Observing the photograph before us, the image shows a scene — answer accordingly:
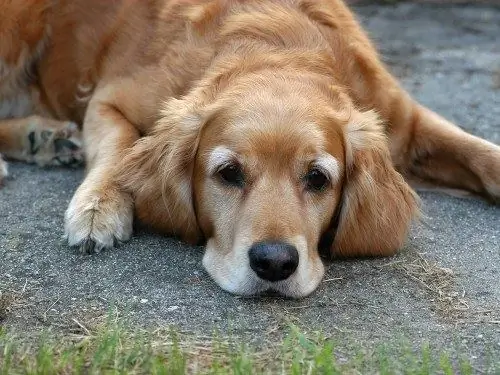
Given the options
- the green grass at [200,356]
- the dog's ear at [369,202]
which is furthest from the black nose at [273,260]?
the dog's ear at [369,202]

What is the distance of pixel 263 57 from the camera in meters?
4.36

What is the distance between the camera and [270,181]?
3777mm

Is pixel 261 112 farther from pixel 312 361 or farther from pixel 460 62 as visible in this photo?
pixel 460 62

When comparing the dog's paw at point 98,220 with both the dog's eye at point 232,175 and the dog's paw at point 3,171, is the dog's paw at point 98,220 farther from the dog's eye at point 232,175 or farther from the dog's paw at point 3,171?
the dog's paw at point 3,171

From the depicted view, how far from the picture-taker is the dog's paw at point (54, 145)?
5.33 metres

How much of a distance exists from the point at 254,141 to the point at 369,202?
26.0 inches

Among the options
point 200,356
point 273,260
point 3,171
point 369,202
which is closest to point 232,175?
point 273,260

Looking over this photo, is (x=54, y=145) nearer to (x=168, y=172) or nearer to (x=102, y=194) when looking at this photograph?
(x=102, y=194)

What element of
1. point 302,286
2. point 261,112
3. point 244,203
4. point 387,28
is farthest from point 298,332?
point 387,28

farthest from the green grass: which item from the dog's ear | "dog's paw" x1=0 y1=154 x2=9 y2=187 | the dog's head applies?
"dog's paw" x1=0 y1=154 x2=9 y2=187

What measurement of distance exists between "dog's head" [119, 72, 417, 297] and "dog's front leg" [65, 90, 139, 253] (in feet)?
0.34

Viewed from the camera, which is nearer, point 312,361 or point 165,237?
point 312,361

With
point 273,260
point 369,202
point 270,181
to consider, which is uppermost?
point 270,181

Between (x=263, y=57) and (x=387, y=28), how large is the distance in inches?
179
